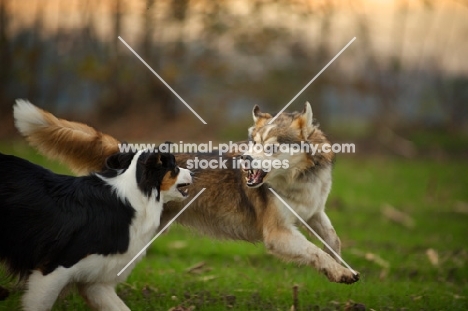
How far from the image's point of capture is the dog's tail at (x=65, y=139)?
6094mm

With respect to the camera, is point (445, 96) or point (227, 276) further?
point (445, 96)

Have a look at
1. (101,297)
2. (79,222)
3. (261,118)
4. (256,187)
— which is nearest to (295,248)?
(256,187)

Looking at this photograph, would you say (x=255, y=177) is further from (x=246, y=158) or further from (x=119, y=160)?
(x=119, y=160)

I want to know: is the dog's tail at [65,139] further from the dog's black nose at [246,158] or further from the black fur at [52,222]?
the dog's black nose at [246,158]

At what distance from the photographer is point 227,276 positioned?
782 cm

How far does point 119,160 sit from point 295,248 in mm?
1954

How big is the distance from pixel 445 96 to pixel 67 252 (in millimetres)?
18007

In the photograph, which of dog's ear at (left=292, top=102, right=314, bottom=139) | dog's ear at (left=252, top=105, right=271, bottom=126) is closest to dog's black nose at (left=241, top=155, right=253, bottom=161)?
dog's ear at (left=252, top=105, right=271, bottom=126)

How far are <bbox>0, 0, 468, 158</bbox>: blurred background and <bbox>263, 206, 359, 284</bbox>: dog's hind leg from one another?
43.9 feet

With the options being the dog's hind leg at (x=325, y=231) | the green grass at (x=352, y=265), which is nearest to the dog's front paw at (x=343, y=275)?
the green grass at (x=352, y=265)

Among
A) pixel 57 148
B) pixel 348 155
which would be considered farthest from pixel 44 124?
pixel 348 155

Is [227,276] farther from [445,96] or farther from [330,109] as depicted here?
[445,96]

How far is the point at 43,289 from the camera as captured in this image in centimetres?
530

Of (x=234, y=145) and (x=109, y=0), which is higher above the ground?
(x=109, y=0)
